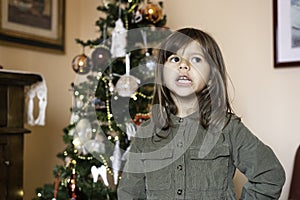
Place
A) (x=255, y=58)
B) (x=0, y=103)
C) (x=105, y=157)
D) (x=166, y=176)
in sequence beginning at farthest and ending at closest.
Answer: (x=255, y=58)
(x=105, y=157)
(x=0, y=103)
(x=166, y=176)

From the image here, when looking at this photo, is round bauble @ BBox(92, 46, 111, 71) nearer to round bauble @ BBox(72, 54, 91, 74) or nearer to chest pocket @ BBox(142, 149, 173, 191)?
round bauble @ BBox(72, 54, 91, 74)

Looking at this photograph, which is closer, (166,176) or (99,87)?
(166,176)

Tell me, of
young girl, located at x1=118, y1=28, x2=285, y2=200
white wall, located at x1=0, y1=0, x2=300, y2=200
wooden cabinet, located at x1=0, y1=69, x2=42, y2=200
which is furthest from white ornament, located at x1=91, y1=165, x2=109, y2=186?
young girl, located at x1=118, y1=28, x2=285, y2=200

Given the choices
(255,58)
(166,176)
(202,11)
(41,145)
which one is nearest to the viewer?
(166,176)

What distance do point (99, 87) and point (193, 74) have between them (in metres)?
1.17

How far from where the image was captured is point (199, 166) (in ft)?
3.30

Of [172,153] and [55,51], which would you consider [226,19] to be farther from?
[172,153]

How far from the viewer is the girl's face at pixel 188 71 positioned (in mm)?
1020

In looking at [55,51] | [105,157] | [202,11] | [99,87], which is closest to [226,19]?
[202,11]

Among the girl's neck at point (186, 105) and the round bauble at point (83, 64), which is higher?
the round bauble at point (83, 64)

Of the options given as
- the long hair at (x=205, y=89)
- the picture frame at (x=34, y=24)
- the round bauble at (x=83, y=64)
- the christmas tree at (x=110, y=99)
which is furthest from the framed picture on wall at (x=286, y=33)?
the picture frame at (x=34, y=24)

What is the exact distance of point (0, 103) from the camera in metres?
1.78

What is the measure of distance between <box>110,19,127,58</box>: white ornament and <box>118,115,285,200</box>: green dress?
1069 millimetres

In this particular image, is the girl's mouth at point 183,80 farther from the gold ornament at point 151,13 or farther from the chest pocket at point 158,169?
the gold ornament at point 151,13
